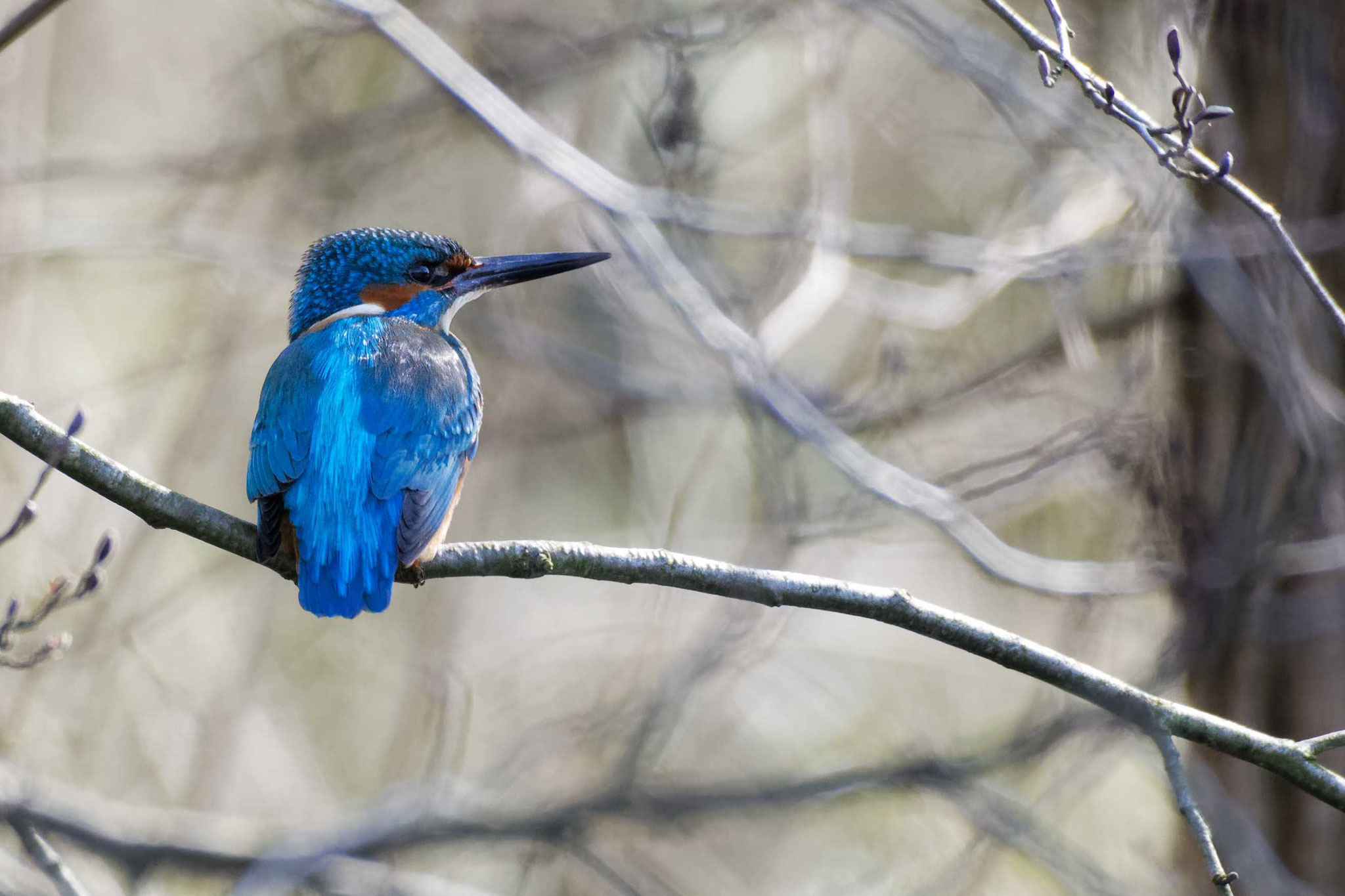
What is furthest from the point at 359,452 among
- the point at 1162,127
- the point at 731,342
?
the point at 1162,127

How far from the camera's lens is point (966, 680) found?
665 centimetres

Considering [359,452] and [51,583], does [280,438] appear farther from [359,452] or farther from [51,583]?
[51,583]

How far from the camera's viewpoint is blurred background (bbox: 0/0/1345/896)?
3695 millimetres

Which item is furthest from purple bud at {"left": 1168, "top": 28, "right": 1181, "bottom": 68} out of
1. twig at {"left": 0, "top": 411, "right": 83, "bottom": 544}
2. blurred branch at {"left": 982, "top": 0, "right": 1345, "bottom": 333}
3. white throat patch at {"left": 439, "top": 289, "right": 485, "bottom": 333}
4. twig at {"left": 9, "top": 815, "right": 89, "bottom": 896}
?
twig at {"left": 9, "top": 815, "right": 89, "bottom": 896}

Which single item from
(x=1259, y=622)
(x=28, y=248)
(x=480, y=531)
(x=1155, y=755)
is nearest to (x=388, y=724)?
(x=480, y=531)

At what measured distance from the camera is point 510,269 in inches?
134

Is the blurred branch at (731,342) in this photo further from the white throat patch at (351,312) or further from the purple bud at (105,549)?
the purple bud at (105,549)

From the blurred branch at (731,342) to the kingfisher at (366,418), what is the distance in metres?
0.32

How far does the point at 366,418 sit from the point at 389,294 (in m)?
0.77

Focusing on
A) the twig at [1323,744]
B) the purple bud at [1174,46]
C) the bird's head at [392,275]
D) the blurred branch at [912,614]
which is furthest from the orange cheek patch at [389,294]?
the twig at [1323,744]

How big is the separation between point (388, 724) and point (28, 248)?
303 cm

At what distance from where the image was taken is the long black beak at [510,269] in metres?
3.37

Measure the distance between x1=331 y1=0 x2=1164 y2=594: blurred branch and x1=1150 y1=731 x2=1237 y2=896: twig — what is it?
49.1 inches

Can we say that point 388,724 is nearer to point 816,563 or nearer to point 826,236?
point 816,563
